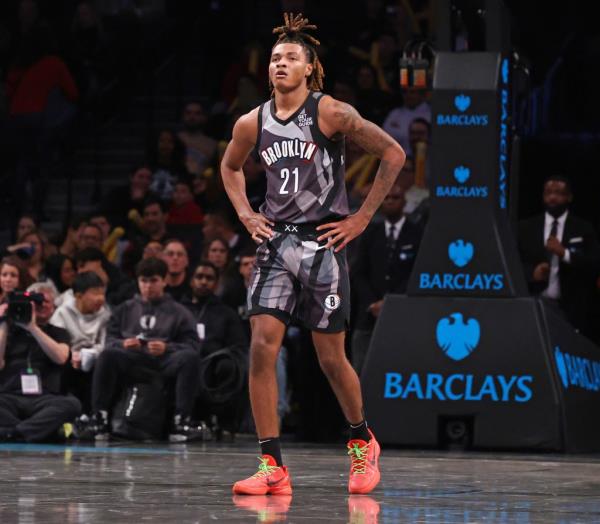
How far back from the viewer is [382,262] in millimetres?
11273

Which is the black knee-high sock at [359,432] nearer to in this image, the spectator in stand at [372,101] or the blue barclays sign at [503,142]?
the blue barclays sign at [503,142]

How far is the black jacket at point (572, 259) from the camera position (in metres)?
10.8

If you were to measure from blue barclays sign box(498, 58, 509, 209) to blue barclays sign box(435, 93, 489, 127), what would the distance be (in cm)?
18

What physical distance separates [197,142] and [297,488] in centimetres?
894

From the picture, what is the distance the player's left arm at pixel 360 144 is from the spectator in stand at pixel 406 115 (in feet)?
23.1

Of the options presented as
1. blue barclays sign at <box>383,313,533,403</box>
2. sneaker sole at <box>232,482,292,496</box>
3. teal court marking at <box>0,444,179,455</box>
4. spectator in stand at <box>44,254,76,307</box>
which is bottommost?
sneaker sole at <box>232,482,292,496</box>

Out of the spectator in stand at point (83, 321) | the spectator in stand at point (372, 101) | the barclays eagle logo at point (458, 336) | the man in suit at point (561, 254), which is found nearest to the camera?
the barclays eagle logo at point (458, 336)

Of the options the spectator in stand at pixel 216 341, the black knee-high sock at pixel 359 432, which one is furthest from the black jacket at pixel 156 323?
the black knee-high sock at pixel 359 432

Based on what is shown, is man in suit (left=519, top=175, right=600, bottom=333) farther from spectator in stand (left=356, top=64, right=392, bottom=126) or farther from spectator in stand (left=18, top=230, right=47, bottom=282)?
spectator in stand (left=18, top=230, right=47, bottom=282)

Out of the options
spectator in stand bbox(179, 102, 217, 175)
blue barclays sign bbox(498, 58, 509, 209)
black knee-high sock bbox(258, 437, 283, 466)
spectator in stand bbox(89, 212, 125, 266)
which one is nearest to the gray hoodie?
spectator in stand bbox(89, 212, 125, 266)

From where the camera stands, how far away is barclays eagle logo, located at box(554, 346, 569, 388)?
9.66 m

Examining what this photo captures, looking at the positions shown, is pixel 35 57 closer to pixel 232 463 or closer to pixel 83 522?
pixel 232 463

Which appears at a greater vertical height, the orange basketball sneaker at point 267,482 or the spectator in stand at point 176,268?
the spectator in stand at point 176,268

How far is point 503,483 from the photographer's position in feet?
23.1
